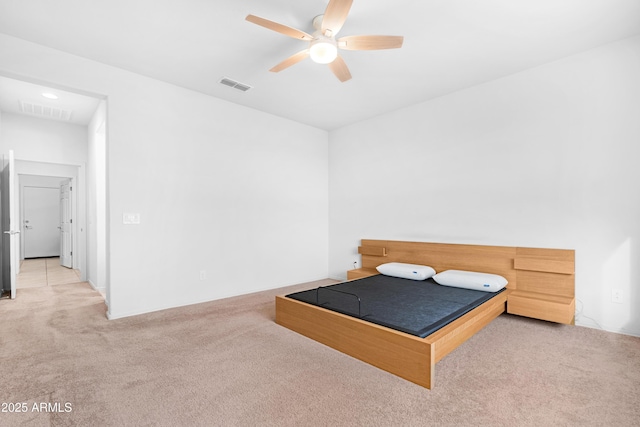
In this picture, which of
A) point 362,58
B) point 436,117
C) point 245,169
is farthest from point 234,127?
point 436,117

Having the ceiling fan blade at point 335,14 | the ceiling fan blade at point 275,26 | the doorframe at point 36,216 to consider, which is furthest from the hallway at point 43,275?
the ceiling fan blade at point 335,14

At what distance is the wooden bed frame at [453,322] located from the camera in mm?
1920

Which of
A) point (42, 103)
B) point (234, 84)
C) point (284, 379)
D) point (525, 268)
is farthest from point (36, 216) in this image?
point (525, 268)

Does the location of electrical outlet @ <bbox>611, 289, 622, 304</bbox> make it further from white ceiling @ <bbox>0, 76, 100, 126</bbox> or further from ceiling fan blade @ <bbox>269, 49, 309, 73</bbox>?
white ceiling @ <bbox>0, 76, 100, 126</bbox>

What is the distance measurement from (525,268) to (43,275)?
7.76m

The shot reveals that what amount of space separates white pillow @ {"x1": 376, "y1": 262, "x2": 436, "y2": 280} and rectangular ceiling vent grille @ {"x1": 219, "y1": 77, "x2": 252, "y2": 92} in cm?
289

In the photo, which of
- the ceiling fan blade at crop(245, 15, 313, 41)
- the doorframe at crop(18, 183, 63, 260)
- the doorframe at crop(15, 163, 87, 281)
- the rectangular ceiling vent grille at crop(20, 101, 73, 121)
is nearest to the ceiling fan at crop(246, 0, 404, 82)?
the ceiling fan blade at crop(245, 15, 313, 41)

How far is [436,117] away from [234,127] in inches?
108

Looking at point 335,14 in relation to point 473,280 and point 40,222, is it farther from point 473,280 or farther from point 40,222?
point 40,222

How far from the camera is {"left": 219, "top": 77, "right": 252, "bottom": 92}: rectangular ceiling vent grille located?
3.52m

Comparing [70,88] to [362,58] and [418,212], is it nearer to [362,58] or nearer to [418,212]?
[362,58]

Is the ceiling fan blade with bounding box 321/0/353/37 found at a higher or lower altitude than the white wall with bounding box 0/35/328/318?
higher

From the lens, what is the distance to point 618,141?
2.76 meters

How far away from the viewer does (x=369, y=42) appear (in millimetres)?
2287
